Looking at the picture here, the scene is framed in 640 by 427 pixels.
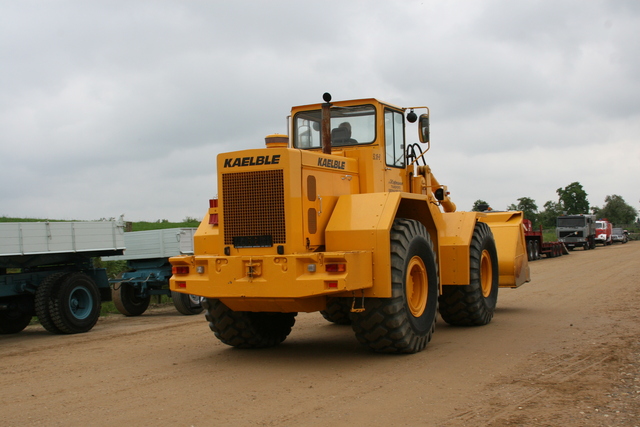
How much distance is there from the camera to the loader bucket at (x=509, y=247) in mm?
12750

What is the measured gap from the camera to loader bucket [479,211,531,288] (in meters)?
12.8

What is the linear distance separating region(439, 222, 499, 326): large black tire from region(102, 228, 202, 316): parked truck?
6393 millimetres

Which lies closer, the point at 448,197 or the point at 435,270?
the point at 435,270

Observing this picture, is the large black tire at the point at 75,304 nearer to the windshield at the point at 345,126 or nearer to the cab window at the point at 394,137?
the windshield at the point at 345,126

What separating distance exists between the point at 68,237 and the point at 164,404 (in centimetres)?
740

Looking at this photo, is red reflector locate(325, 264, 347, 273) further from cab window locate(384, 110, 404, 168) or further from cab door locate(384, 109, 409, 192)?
cab window locate(384, 110, 404, 168)

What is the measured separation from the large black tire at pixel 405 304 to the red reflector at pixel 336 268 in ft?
2.42

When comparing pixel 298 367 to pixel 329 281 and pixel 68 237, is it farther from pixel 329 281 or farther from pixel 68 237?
pixel 68 237

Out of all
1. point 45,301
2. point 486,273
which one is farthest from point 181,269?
point 486,273

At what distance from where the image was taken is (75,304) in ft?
42.3

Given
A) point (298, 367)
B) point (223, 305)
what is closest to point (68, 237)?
point (223, 305)

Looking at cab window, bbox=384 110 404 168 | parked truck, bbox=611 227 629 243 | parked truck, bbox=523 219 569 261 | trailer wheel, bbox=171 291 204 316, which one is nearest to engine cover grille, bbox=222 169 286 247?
cab window, bbox=384 110 404 168

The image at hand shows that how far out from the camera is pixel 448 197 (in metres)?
12.2

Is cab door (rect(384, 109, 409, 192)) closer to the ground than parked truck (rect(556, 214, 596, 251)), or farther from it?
farther from it
